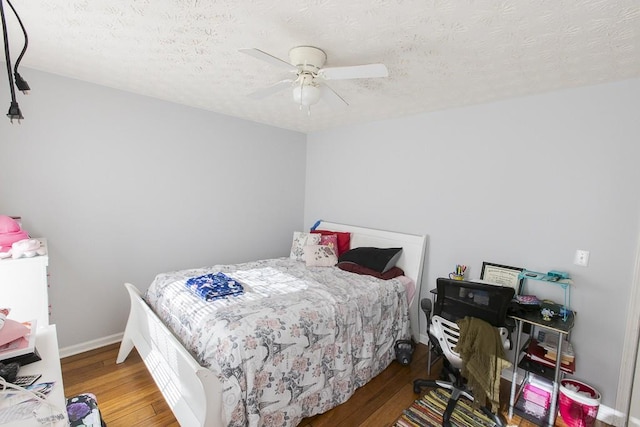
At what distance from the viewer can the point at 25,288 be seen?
182 cm

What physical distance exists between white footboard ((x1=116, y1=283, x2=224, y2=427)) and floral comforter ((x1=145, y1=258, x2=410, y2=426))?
0.31 feet

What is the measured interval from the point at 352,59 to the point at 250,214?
2361 millimetres

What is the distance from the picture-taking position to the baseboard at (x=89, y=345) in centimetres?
257

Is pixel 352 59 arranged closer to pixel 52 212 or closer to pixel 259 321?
pixel 259 321

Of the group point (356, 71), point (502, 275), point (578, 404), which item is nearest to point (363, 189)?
point (502, 275)

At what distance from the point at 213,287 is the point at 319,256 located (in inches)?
51.6

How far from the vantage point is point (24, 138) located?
89.7 inches

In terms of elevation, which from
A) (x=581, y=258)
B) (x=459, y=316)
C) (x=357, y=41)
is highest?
(x=357, y=41)

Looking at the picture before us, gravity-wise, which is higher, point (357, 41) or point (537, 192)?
point (357, 41)

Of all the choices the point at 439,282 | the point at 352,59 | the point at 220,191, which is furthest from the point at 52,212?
the point at 439,282

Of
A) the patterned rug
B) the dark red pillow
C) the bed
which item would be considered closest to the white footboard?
the bed

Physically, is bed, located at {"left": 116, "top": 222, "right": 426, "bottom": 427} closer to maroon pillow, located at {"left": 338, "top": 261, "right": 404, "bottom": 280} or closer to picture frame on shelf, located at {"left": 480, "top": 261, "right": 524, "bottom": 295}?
maroon pillow, located at {"left": 338, "top": 261, "right": 404, "bottom": 280}

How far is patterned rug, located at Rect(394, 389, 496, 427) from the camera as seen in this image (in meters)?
1.97

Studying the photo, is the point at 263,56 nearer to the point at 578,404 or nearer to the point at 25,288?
the point at 25,288
